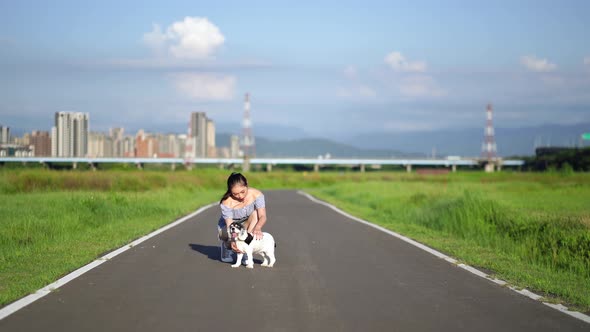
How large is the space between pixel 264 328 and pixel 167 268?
480cm

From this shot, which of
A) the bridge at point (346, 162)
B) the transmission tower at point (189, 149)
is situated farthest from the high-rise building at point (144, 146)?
the transmission tower at point (189, 149)

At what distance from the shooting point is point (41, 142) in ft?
169

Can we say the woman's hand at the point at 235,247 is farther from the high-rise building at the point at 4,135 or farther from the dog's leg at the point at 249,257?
the high-rise building at the point at 4,135

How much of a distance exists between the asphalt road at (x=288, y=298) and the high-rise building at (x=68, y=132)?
137ft

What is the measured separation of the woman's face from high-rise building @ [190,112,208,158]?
165713 mm

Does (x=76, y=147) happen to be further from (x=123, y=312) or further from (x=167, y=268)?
(x=123, y=312)

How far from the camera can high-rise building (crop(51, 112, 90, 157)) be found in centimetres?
5303

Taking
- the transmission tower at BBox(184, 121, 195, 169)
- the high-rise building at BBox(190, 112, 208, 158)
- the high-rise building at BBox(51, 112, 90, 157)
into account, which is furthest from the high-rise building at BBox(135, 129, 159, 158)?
the high-rise building at BBox(51, 112, 90, 157)

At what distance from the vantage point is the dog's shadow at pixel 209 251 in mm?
13000

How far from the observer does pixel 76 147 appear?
55.9 metres

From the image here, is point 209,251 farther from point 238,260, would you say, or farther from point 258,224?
point 258,224

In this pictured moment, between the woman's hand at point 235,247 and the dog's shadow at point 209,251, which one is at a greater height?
the woman's hand at point 235,247

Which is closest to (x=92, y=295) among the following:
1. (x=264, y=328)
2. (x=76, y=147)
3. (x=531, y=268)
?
(x=264, y=328)

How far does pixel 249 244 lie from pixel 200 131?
574 ft
